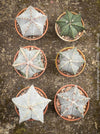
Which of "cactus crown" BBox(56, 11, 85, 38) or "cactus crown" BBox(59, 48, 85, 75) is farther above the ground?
"cactus crown" BBox(56, 11, 85, 38)

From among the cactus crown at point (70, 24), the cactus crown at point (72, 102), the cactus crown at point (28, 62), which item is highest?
the cactus crown at point (70, 24)

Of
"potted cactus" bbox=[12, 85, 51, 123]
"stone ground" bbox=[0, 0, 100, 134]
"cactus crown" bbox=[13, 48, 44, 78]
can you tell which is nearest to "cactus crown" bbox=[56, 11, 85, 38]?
"stone ground" bbox=[0, 0, 100, 134]

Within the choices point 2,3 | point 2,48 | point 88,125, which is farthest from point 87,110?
point 2,3

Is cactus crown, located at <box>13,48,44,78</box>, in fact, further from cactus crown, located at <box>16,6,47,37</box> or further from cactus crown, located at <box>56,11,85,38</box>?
cactus crown, located at <box>56,11,85,38</box>

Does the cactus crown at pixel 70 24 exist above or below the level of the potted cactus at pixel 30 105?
above

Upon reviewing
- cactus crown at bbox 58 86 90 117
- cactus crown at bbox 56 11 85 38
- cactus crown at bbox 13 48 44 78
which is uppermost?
cactus crown at bbox 56 11 85 38

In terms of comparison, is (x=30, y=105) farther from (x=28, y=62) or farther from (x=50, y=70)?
(x=50, y=70)

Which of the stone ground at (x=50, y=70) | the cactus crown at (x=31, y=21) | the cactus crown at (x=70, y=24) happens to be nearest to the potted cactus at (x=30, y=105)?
the stone ground at (x=50, y=70)

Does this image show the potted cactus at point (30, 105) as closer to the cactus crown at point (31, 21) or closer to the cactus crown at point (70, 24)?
the cactus crown at point (31, 21)

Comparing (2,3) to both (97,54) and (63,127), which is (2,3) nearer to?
(97,54)
